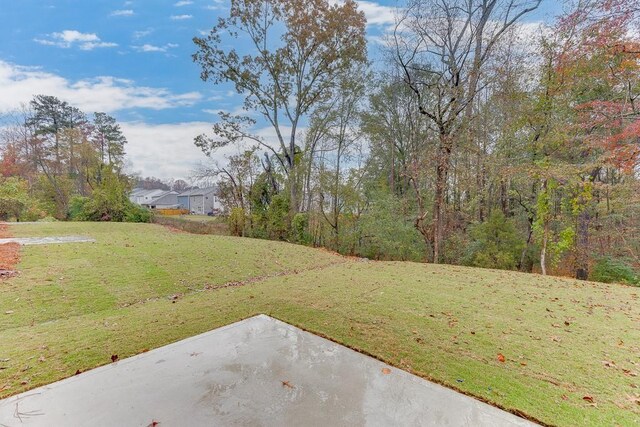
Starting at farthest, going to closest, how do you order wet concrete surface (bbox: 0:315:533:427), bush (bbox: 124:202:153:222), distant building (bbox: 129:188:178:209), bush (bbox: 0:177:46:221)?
distant building (bbox: 129:188:178:209) → bush (bbox: 124:202:153:222) → bush (bbox: 0:177:46:221) → wet concrete surface (bbox: 0:315:533:427)

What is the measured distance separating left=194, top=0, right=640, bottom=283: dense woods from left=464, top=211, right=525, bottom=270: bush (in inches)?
1.7

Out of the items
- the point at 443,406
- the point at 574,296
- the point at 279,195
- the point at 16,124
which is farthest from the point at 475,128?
the point at 16,124

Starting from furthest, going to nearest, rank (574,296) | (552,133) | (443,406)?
(552,133) < (574,296) < (443,406)

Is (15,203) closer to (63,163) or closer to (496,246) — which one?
(63,163)

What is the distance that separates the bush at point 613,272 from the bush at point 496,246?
1.89 meters

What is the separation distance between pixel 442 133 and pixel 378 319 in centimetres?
753

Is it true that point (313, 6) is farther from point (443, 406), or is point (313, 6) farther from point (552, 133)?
point (443, 406)

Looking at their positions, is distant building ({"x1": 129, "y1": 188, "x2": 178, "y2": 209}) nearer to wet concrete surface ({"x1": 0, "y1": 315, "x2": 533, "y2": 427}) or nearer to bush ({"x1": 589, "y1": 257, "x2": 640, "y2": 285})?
wet concrete surface ({"x1": 0, "y1": 315, "x2": 533, "y2": 427})

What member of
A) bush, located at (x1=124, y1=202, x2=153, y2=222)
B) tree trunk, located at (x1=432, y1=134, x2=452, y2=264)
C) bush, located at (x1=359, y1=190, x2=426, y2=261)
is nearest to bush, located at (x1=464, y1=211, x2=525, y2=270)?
tree trunk, located at (x1=432, y1=134, x2=452, y2=264)

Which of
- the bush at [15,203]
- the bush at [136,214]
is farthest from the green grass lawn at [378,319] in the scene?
the bush at [15,203]

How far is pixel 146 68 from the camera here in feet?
28.4

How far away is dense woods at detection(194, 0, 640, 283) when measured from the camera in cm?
730

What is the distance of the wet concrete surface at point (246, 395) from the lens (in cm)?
160

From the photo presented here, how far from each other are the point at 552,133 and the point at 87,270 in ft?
38.2
